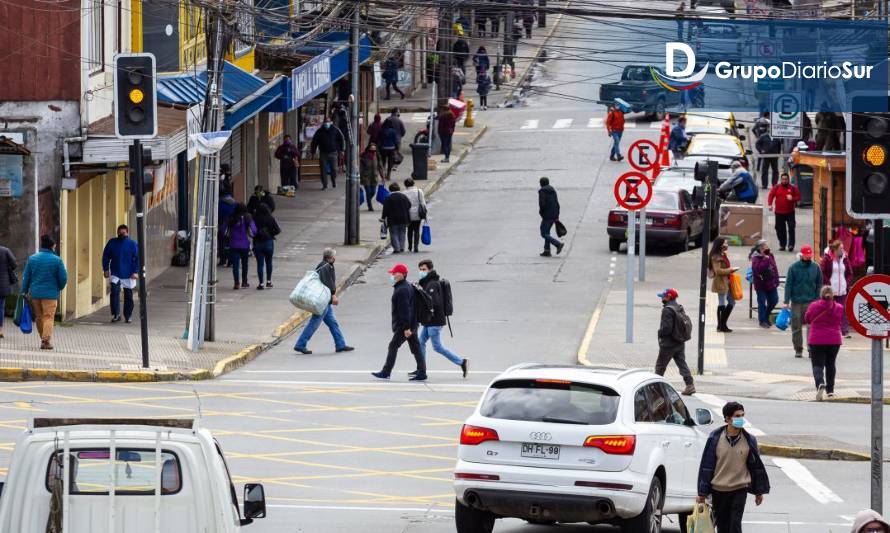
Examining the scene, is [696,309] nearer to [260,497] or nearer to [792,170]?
[792,170]

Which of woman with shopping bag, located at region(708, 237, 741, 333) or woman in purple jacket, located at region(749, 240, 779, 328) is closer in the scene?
woman with shopping bag, located at region(708, 237, 741, 333)

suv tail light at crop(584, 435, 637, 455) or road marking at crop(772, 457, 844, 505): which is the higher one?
suv tail light at crop(584, 435, 637, 455)

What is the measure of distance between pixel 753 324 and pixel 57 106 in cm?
1342

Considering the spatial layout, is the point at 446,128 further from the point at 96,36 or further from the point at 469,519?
the point at 469,519

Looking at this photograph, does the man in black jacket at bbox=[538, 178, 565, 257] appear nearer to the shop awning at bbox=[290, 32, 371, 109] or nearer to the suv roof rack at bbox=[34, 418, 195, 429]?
the shop awning at bbox=[290, 32, 371, 109]

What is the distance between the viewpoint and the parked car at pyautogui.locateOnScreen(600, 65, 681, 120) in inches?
2364

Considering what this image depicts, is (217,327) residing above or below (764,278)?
below

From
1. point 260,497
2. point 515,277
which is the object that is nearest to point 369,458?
point 260,497

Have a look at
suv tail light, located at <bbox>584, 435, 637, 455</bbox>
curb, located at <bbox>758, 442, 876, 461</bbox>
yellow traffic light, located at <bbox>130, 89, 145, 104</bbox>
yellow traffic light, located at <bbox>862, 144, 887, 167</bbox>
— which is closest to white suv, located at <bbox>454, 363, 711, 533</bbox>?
suv tail light, located at <bbox>584, 435, 637, 455</bbox>

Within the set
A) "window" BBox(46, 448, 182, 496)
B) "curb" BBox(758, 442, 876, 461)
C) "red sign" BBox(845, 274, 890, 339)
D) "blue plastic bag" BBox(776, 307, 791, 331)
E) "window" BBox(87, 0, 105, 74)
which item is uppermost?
"window" BBox(87, 0, 105, 74)

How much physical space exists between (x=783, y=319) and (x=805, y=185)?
16017mm

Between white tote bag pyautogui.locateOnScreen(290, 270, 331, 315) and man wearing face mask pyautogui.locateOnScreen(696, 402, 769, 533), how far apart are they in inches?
527

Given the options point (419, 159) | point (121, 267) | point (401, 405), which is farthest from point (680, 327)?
point (419, 159)

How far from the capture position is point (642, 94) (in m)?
60.3
